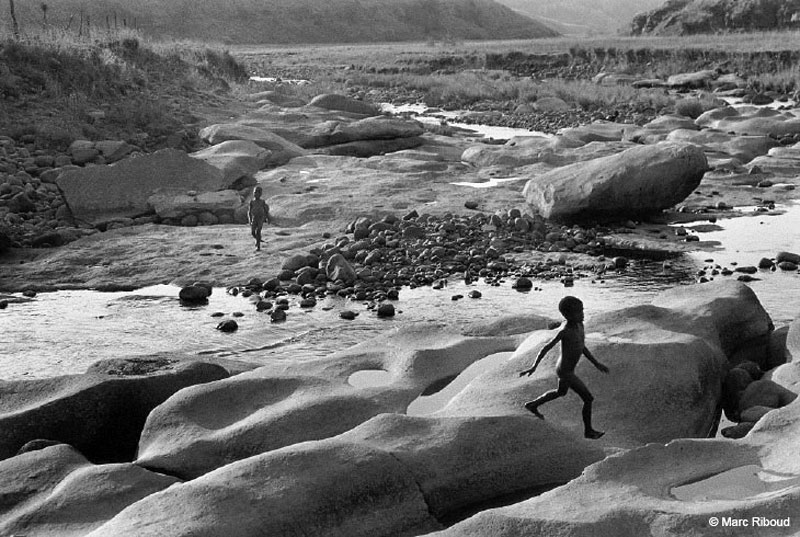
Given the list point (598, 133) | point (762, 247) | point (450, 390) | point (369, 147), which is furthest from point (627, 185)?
point (450, 390)

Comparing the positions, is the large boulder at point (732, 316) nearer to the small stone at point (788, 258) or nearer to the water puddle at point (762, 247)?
the water puddle at point (762, 247)

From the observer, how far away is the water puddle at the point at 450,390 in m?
8.52

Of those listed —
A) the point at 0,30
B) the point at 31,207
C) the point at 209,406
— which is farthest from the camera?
the point at 0,30

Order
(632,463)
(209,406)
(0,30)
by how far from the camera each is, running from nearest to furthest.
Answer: (632,463) → (209,406) → (0,30)

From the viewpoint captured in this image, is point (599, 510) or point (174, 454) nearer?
point (599, 510)

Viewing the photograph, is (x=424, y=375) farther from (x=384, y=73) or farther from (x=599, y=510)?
(x=384, y=73)

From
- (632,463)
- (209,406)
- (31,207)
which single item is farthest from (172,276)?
(632,463)

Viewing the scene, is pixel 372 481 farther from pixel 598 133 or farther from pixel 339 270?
pixel 598 133

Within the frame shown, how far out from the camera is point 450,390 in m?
8.89

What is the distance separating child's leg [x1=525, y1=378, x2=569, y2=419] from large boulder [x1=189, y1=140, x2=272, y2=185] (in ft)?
45.0

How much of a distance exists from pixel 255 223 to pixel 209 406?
7696mm

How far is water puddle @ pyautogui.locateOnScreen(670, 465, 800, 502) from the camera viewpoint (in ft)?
21.2

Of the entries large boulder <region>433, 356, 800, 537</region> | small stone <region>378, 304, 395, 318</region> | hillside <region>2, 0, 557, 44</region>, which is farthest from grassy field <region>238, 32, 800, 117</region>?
large boulder <region>433, 356, 800, 537</region>

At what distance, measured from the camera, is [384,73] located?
54812 mm
